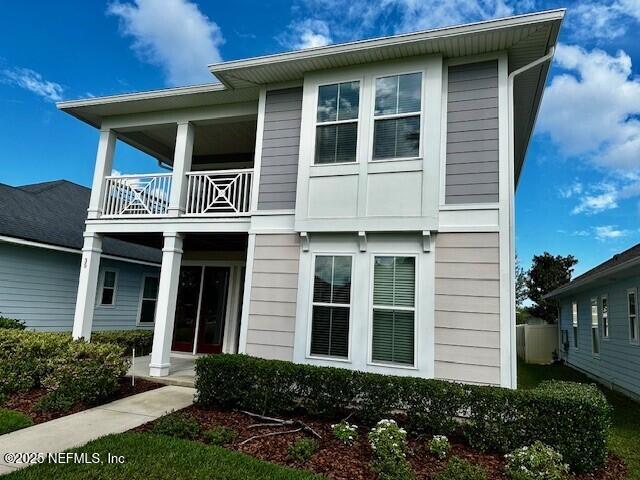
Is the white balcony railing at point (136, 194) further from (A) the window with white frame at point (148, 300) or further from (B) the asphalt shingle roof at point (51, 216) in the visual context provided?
(A) the window with white frame at point (148, 300)

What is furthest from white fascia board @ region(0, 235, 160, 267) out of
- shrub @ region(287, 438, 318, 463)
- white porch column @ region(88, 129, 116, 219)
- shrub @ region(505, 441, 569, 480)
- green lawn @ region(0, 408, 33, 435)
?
shrub @ region(505, 441, 569, 480)

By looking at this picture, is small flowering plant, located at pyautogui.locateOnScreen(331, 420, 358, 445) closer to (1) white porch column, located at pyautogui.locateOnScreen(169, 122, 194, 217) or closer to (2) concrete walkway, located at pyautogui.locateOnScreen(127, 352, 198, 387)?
(2) concrete walkway, located at pyautogui.locateOnScreen(127, 352, 198, 387)

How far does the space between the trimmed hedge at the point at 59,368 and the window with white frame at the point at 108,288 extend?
18.7ft

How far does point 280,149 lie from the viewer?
745cm

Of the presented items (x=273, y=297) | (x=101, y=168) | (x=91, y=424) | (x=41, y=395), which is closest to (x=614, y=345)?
(x=273, y=297)

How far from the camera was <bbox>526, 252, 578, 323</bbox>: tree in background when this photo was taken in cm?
2475

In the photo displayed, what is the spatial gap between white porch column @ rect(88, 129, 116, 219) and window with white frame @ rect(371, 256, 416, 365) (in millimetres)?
6292

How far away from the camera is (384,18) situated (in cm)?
1165

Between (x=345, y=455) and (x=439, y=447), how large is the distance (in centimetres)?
104

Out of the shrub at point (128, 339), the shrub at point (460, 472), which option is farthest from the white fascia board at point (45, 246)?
the shrub at point (460, 472)

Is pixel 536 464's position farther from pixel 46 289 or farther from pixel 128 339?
pixel 46 289

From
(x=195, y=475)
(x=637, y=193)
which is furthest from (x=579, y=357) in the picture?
(x=637, y=193)

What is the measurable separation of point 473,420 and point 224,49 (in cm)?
1795

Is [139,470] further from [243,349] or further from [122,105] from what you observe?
[122,105]
